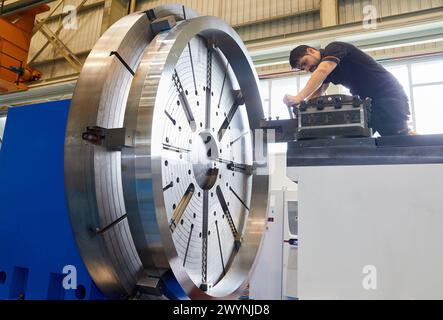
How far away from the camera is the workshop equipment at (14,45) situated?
2674 mm

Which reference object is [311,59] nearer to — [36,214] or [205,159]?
[205,159]

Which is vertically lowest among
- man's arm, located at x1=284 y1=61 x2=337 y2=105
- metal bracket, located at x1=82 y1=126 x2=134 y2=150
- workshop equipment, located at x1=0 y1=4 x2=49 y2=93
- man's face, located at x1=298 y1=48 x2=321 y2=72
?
metal bracket, located at x1=82 y1=126 x2=134 y2=150

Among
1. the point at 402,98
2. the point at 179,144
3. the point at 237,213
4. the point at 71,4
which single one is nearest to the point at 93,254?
the point at 179,144

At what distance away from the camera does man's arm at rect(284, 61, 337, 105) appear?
49.2 inches

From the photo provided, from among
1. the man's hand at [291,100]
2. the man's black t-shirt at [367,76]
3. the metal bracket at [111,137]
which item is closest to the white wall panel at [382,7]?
the man's black t-shirt at [367,76]

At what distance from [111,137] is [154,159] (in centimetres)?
14

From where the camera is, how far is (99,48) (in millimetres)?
1042

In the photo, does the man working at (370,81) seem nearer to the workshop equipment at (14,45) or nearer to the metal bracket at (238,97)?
the metal bracket at (238,97)

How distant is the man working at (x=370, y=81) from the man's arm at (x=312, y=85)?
37mm

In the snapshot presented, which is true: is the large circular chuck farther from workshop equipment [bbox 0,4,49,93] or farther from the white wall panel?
the white wall panel

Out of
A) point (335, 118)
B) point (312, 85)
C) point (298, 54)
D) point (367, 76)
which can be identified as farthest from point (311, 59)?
point (335, 118)

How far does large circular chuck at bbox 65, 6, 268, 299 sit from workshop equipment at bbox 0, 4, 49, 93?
2118mm

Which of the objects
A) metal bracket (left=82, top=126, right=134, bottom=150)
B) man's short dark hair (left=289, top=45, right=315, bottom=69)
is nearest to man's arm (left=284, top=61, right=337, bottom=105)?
man's short dark hair (left=289, top=45, right=315, bottom=69)

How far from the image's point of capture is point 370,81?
153cm
